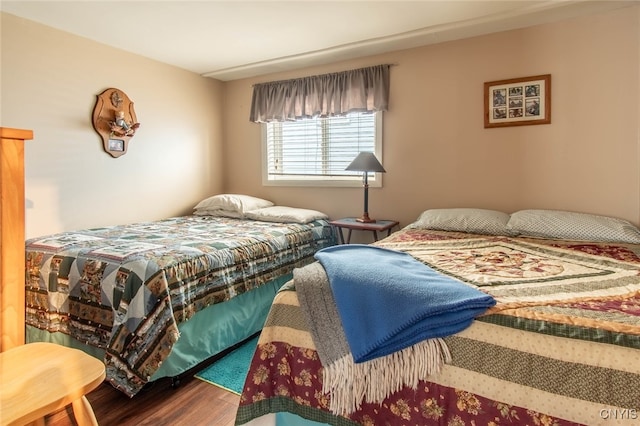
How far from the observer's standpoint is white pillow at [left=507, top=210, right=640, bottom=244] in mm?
2164

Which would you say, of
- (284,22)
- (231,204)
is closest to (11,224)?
(284,22)

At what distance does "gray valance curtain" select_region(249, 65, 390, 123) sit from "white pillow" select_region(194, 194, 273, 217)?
875 millimetres

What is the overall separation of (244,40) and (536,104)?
7.55 feet

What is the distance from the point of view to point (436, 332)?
1.07 meters

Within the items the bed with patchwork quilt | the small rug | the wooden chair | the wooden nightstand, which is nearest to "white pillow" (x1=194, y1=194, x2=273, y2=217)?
the wooden nightstand

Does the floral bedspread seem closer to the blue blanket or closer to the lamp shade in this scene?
the lamp shade

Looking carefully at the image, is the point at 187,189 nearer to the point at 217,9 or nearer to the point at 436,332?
the point at 217,9

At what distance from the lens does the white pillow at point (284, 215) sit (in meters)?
3.25

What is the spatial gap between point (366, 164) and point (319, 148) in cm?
85

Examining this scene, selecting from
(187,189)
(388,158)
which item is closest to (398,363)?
(388,158)

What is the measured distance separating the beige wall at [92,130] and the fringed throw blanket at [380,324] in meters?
2.42

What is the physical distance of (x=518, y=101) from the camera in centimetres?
274

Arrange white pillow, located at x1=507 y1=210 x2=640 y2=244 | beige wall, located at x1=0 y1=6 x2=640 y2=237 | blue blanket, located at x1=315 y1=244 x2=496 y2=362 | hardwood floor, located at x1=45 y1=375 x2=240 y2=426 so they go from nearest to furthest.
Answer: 1. blue blanket, located at x1=315 y1=244 x2=496 y2=362
2. hardwood floor, located at x1=45 y1=375 x2=240 y2=426
3. white pillow, located at x1=507 y1=210 x2=640 y2=244
4. beige wall, located at x1=0 y1=6 x2=640 y2=237

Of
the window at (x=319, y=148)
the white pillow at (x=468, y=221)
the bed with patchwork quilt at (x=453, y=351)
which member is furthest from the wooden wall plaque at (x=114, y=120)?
the white pillow at (x=468, y=221)
